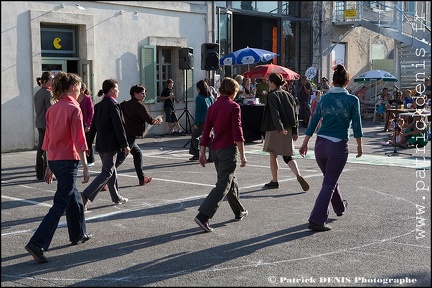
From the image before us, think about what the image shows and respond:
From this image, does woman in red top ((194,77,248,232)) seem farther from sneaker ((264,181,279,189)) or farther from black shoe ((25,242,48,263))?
sneaker ((264,181,279,189))

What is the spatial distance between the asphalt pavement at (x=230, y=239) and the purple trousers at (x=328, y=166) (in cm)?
26

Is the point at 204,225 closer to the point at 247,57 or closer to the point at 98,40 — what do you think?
the point at 98,40

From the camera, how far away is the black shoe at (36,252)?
20.2ft

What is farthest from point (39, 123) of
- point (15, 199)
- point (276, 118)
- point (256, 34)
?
point (256, 34)

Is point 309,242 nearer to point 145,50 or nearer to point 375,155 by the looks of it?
point 375,155

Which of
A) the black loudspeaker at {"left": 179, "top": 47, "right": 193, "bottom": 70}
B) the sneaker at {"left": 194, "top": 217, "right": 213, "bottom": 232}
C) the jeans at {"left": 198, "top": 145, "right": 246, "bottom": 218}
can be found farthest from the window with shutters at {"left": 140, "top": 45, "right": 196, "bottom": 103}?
the sneaker at {"left": 194, "top": 217, "right": 213, "bottom": 232}

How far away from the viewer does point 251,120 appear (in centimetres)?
1764

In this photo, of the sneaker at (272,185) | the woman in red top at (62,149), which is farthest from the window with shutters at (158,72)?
the woman in red top at (62,149)

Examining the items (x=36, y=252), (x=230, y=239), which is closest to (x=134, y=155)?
(x=230, y=239)

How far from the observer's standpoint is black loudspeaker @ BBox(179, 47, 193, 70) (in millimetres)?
19062

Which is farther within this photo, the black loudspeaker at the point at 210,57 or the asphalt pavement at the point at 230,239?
the black loudspeaker at the point at 210,57

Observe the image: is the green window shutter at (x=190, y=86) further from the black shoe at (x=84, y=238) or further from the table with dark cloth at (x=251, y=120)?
the black shoe at (x=84, y=238)

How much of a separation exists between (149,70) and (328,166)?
13095 mm

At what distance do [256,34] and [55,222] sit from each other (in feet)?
65.8
